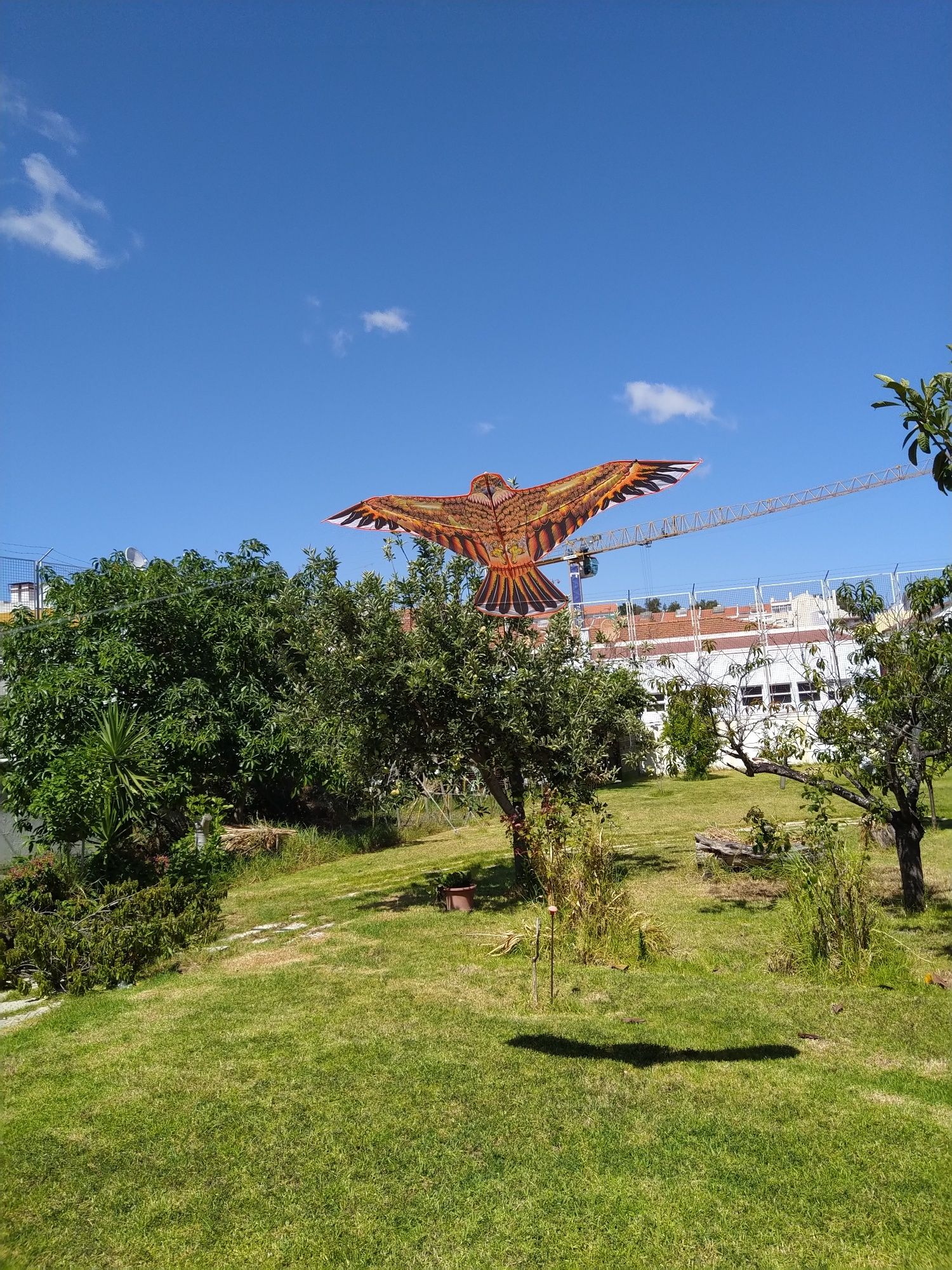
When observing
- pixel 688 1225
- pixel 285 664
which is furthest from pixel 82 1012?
pixel 285 664

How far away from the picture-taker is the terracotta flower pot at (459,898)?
10.7 meters

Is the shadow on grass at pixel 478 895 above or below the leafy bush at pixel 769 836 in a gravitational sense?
below

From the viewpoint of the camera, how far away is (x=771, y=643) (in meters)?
29.5

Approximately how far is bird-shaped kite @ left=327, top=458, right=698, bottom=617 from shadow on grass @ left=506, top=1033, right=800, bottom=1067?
24.4 ft

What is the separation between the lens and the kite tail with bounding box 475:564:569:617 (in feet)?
39.1

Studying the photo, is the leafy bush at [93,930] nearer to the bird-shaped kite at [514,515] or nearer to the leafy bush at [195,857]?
the leafy bush at [195,857]

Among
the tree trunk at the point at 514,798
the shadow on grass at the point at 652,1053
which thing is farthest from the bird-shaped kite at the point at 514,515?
the shadow on grass at the point at 652,1053

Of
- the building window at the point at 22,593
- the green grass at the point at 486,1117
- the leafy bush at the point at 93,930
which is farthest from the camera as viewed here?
the building window at the point at 22,593

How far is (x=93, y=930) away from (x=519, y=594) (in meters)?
6.90

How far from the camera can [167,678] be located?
55.4ft

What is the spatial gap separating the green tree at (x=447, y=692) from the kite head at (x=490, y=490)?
8.97 feet

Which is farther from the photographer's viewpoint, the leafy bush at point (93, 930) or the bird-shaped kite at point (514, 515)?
the bird-shaped kite at point (514, 515)

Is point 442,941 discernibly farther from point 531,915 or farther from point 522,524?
point 522,524

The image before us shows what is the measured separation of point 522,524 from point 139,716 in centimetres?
780
